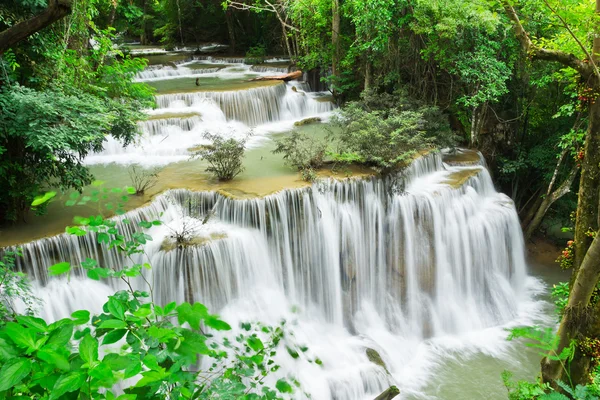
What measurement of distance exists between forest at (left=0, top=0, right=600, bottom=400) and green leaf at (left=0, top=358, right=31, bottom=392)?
0.01 meters

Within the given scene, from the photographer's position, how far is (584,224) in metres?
5.73

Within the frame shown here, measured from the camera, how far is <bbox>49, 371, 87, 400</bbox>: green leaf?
5.40 ft

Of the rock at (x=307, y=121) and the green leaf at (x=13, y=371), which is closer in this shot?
the green leaf at (x=13, y=371)

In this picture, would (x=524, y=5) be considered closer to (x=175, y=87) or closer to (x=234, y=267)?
(x=234, y=267)

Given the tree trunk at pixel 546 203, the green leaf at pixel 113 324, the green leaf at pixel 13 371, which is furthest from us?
the tree trunk at pixel 546 203

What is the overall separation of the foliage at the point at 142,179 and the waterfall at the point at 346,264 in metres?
0.50

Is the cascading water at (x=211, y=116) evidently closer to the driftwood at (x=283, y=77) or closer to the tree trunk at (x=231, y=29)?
the driftwood at (x=283, y=77)

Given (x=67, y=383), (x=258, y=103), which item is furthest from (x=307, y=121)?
(x=67, y=383)

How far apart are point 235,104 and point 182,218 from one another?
6.69 m

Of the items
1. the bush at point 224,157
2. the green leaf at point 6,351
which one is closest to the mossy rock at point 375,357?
the bush at point 224,157

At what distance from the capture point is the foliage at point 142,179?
8320 mm

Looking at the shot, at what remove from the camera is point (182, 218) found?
8031 mm

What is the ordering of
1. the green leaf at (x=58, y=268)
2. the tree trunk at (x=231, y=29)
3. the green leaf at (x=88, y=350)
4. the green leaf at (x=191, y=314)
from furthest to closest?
the tree trunk at (x=231, y=29), the green leaf at (x=58, y=268), the green leaf at (x=191, y=314), the green leaf at (x=88, y=350)

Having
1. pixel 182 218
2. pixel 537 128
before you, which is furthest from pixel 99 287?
pixel 537 128
